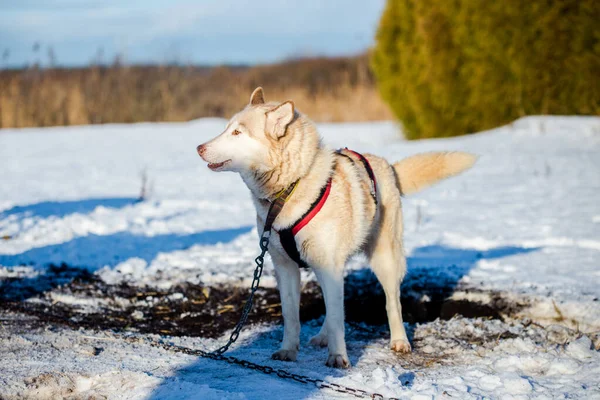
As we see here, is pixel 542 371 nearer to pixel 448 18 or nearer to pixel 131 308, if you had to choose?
pixel 131 308

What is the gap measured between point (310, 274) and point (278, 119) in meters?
2.24

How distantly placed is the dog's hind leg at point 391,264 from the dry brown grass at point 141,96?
1353 centimetres

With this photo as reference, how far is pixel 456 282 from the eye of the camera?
17.4ft

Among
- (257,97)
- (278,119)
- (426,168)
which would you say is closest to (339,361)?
(278,119)

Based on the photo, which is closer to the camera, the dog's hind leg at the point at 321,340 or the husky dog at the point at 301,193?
the husky dog at the point at 301,193

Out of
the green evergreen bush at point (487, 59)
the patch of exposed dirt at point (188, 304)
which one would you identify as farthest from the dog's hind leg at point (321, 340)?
the green evergreen bush at point (487, 59)

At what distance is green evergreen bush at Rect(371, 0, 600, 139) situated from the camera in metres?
11.4

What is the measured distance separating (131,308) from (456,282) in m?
2.54

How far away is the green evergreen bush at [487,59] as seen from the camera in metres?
11.4

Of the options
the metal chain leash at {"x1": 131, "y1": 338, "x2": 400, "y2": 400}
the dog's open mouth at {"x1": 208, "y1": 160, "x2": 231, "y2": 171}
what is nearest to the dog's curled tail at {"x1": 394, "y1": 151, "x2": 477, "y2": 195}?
the dog's open mouth at {"x1": 208, "y1": 160, "x2": 231, "y2": 171}

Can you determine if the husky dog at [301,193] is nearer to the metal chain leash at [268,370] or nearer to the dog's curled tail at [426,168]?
the metal chain leash at [268,370]

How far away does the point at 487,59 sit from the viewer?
12172 mm

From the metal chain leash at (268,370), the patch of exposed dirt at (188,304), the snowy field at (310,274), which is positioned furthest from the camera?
the patch of exposed dirt at (188,304)

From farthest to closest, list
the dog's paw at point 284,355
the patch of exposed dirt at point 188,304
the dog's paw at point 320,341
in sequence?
the patch of exposed dirt at point 188,304
the dog's paw at point 320,341
the dog's paw at point 284,355
